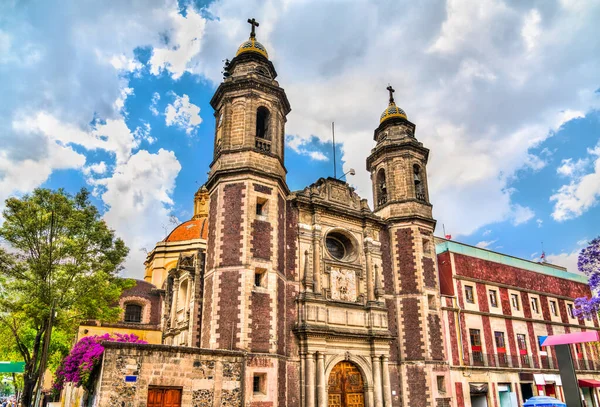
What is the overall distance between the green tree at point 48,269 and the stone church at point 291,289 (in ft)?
16.3

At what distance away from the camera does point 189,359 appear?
1714 cm

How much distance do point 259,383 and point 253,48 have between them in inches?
726

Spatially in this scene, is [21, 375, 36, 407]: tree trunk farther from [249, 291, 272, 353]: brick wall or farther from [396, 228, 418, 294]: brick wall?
[396, 228, 418, 294]: brick wall

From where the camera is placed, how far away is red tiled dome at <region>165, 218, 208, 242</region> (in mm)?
44156

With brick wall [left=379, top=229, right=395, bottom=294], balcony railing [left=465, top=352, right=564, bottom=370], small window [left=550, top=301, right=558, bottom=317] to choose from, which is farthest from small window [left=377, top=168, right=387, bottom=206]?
small window [left=550, top=301, right=558, bottom=317]

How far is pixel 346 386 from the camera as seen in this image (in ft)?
79.7

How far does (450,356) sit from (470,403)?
288 cm

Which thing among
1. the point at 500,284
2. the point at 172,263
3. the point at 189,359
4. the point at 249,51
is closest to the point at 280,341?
the point at 189,359

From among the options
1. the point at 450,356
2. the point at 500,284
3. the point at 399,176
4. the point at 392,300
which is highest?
the point at 399,176

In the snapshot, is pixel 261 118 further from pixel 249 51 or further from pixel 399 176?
pixel 399 176

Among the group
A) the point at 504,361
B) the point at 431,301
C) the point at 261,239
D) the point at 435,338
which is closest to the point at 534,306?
the point at 504,361

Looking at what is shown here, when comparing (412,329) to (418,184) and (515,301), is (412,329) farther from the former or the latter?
(515,301)

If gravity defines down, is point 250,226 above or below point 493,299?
above

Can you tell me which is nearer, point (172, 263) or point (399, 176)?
point (399, 176)
